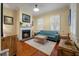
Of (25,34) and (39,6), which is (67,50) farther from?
(39,6)

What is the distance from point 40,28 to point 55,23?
29cm

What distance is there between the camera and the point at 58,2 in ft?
5.68

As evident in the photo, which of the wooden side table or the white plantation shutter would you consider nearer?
the wooden side table

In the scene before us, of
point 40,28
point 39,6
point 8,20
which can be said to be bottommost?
point 40,28

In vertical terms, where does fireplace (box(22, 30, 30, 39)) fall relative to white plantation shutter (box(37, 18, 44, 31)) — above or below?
below

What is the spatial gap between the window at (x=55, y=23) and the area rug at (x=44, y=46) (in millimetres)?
266

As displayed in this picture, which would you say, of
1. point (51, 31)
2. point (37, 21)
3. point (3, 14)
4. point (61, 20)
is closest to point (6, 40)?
point (3, 14)

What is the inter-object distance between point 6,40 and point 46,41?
746 millimetres

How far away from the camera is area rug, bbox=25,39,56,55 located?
66.9 inches

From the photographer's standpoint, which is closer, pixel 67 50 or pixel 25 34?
pixel 67 50

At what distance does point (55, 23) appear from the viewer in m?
1.77

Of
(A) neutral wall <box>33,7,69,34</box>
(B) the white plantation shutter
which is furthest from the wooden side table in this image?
(B) the white plantation shutter

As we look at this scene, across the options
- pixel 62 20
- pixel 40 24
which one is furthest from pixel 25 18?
pixel 62 20

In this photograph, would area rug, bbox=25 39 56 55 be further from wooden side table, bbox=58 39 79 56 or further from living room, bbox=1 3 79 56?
wooden side table, bbox=58 39 79 56
